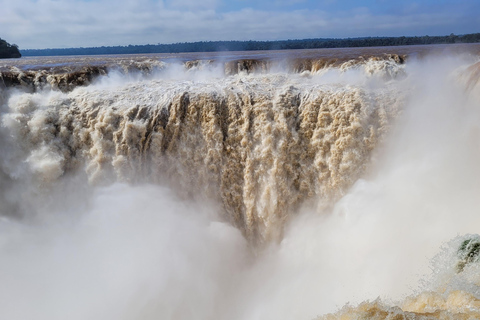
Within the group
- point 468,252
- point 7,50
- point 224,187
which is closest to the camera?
point 468,252

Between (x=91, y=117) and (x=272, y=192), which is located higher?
(x=91, y=117)

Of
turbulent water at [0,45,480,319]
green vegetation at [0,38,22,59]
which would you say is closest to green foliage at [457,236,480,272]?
turbulent water at [0,45,480,319]

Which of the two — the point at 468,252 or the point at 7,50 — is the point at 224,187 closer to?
the point at 468,252

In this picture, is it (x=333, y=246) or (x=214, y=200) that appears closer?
(x=333, y=246)

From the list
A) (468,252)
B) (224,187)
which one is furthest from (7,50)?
(468,252)

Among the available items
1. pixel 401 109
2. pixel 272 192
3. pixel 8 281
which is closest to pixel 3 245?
pixel 8 281

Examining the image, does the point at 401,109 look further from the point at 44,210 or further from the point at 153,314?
the point at 44,210

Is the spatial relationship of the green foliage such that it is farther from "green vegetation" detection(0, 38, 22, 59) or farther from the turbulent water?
"green vegetation" detection(0, 38, 22, 59)
